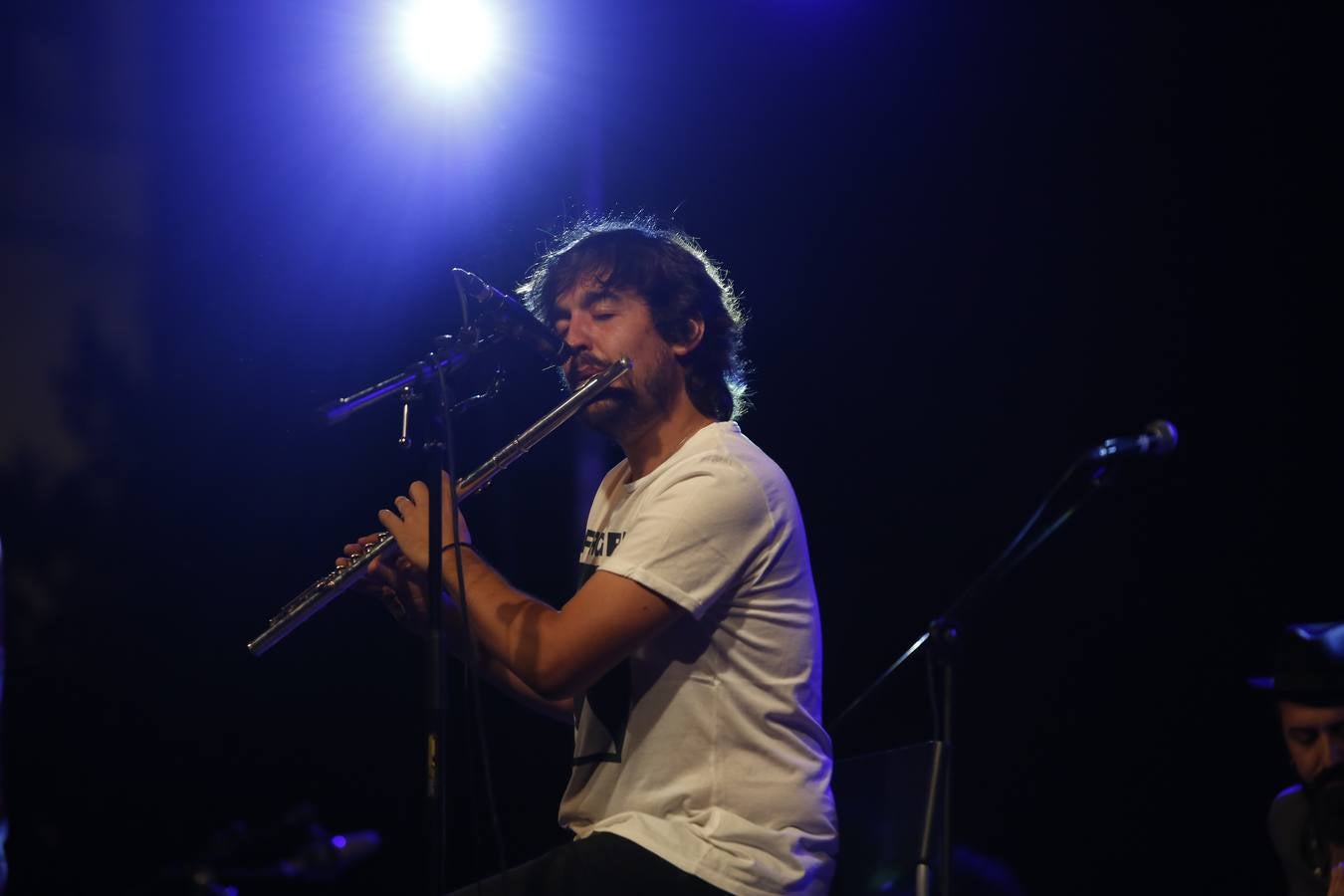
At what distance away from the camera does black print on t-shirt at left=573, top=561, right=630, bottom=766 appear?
2.15 m

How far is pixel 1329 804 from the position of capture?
2684mm

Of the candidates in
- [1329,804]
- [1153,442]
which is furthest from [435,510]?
[1329,804]

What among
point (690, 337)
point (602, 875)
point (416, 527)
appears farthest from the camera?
point (690, 337)

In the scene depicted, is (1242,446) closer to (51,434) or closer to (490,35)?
(490,35)

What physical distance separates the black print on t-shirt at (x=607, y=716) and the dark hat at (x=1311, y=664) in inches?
73.9

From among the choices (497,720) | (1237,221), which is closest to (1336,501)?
(1237,221)

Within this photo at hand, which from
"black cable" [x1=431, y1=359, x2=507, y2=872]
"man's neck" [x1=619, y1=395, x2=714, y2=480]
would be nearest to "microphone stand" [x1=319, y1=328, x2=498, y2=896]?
"black cable" [x1=431, y1=359, x2=507, y2=872]

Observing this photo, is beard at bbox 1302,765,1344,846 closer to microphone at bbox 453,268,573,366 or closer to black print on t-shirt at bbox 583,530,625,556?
black print on t-shirt at bbox 583,530,625,556

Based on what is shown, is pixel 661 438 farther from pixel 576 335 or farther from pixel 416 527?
pixel 416 527

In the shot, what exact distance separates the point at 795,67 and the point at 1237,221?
1.66 m

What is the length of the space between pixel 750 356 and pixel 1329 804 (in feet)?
7.63

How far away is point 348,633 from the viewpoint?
4.13 metres

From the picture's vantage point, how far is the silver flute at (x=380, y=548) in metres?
2.36

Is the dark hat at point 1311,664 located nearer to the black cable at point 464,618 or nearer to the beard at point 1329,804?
the beard at point 1329,804
